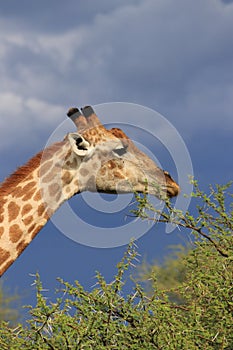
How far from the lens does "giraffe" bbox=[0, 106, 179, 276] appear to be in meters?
7.24

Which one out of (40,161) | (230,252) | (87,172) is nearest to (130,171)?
(87,172)

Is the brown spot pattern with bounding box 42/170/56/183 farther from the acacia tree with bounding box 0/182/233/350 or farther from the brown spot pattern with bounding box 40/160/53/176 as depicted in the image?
the acacia tree with bounding box 0/182/233/350

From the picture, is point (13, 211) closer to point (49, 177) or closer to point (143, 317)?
point (49, 177)

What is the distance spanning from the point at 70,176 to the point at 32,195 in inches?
19.2

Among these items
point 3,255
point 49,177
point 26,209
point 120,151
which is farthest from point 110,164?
point 3,255

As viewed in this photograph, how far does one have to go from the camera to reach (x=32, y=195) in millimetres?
7422

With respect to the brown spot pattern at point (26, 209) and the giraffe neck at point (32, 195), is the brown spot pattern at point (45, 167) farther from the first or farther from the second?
the brown spot pattern at point (26, 209)

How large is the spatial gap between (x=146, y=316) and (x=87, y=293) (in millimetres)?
522

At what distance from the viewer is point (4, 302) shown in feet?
51.4

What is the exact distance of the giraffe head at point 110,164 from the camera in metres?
7.62

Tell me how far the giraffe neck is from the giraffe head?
15cm

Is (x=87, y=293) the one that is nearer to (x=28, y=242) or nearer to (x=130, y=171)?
(x=28, y=242)

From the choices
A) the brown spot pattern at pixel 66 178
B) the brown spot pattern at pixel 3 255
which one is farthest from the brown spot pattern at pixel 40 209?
the brown spot pattern at pixel 3 255

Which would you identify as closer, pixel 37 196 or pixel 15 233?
pixel 15 233
